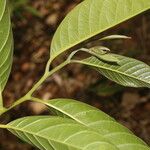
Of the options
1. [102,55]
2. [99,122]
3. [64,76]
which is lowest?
[64,76]

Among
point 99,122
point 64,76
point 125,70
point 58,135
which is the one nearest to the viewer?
point 58,135

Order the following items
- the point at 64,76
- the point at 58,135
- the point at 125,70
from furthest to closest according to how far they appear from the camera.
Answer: the point at 64,76
the point at 125,70
the point at 58,135

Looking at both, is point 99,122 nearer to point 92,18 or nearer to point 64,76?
point 92,18

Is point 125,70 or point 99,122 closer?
point 99,122

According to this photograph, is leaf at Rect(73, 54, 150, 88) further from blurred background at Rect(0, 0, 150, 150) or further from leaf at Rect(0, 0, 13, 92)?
blurred background at Rect(0, 0, 150, 150)

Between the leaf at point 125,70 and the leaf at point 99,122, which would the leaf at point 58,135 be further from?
the leaf at point 125,70

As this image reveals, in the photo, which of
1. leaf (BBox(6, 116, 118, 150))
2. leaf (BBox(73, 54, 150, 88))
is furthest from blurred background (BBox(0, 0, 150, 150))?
leaf (BBox(6, 116, 118, 150))

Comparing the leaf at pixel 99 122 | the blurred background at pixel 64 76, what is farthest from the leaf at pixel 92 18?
the blurred background at pixel 64 76

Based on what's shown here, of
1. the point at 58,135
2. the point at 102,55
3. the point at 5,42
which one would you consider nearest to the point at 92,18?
the point at 102,55
